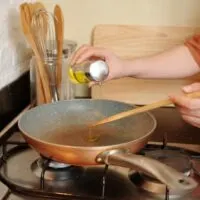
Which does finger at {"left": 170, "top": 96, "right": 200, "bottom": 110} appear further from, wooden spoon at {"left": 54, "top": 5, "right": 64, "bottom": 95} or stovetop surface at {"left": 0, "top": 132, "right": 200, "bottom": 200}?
wooden spoon at {"left": 54, "top": 5, "right": 64, "bottom": 95}

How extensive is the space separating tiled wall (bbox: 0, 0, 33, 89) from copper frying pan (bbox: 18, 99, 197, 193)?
0.57ft

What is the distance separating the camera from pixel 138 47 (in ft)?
3.84

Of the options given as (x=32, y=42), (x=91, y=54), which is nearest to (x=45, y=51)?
(x=32, y=42)

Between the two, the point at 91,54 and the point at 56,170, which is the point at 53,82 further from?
the point at 56,170

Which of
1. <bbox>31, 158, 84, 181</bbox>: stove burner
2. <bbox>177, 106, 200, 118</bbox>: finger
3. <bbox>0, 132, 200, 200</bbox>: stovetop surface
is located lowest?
<bbox>0, 132, 200, 200</bbox>: stovetop surface

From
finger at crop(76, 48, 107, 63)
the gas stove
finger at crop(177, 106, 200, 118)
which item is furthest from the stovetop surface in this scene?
finger at crop(76, 48, 107, 63)

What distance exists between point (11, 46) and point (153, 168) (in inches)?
22.9

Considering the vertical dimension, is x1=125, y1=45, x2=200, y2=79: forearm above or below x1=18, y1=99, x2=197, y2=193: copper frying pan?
above

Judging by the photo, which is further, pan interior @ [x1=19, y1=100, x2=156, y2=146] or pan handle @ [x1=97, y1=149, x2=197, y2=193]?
pan interior @ [x1=19, y1=100, x2=156, y2=146]

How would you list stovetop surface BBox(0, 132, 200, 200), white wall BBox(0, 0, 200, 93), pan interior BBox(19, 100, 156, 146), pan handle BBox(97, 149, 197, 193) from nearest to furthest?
pan handle BBox(97, 149, 197, 193) < stovetop surface BBox(0, 132, 200, 200) < pan interior BBox(19, 100, 156, 146) < white wall BBox(0, 0, 200, 93)

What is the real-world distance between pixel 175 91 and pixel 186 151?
321 mm

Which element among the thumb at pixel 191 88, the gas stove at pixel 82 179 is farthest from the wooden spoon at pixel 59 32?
the thumb at pixel 191 88

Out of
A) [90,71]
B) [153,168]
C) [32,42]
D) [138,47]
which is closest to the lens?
[153,168]

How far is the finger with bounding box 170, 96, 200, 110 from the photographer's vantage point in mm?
746
